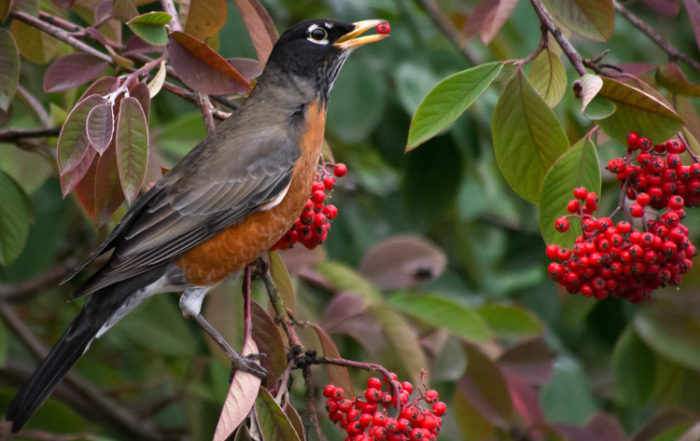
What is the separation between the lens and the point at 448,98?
1.89 m

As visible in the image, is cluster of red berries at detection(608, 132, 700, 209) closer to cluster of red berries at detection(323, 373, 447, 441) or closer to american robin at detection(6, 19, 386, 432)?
cluster of red berries at detection(323, 373, 447, 441)

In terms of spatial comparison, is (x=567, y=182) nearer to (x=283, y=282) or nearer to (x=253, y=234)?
(x=283, y=282)

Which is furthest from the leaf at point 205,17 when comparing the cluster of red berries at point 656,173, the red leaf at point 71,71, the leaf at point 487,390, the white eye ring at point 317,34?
the leaf at point 487,390

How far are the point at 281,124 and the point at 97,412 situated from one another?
5.26 feet

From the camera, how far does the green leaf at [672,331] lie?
2926 mm

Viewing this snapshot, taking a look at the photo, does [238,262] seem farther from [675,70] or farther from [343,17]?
[343,17]

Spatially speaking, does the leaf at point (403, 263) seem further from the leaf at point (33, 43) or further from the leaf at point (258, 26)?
the leaf at point (33, 43)

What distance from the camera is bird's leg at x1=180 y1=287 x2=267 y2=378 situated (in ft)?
6.08

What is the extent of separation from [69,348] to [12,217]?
1.42 feet

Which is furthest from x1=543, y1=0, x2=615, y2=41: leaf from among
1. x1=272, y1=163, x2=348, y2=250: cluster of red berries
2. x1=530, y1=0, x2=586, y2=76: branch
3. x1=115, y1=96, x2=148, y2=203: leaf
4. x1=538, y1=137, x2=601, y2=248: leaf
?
x1=115, y1=96, x2=148, y2=203: leaf

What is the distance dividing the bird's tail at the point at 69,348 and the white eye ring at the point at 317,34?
2.86 feet

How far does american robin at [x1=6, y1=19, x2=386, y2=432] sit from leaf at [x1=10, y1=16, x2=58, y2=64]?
20.0 inches

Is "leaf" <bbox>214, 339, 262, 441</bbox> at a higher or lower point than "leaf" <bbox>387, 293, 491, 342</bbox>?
higher

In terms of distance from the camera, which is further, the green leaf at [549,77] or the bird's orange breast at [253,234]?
the bird's orange breast at [253,234]
